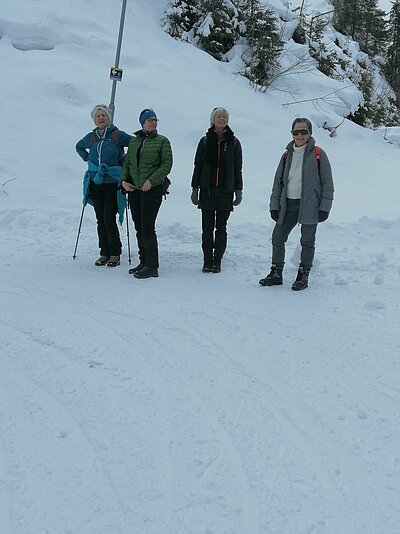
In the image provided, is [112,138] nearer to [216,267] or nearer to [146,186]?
[146,186]

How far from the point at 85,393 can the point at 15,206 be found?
20.3 feet

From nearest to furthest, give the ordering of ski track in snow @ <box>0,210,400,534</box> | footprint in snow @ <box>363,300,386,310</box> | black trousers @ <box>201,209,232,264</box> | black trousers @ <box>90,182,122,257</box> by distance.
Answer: ski track in snow @ <box>0,210,400,534</box> < footprint in snow @ <box>363,300,386,310</box> < black trousers @ <box>201,209,232,264</box> < black trousers @ <box>90,182,122,257</box>

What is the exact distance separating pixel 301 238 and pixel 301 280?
472mm

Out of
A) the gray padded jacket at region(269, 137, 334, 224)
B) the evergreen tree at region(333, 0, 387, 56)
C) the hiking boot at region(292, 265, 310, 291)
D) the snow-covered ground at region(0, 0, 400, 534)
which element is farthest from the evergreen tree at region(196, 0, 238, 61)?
the evergreen tree at region(333, 0, 387, 56)

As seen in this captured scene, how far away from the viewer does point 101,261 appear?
21.4ft

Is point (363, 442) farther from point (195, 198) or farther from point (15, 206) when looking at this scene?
point (15, 206)

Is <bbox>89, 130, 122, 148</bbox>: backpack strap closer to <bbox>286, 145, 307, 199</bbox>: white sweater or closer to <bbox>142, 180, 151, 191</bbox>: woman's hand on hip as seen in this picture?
<bbox>142, 180, 151, 191</bbox>: woman's hand on hip

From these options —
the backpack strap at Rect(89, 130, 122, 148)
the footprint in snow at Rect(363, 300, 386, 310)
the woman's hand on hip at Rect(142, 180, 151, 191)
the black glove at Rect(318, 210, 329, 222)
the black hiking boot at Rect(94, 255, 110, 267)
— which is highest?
the backpack strap at Rect(89, 130, 122, 148)

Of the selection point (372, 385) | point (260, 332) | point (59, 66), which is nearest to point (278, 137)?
point (59, 66)

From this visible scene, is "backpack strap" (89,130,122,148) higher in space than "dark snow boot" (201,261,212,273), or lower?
higher

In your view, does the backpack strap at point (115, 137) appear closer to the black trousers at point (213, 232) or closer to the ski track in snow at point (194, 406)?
the black trousers at point (213, 232)

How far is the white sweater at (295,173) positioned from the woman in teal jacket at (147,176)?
1.39m

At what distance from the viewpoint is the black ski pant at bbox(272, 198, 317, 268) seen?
224 inches

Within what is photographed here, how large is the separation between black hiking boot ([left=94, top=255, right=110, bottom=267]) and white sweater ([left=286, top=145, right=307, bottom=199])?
2450mm
